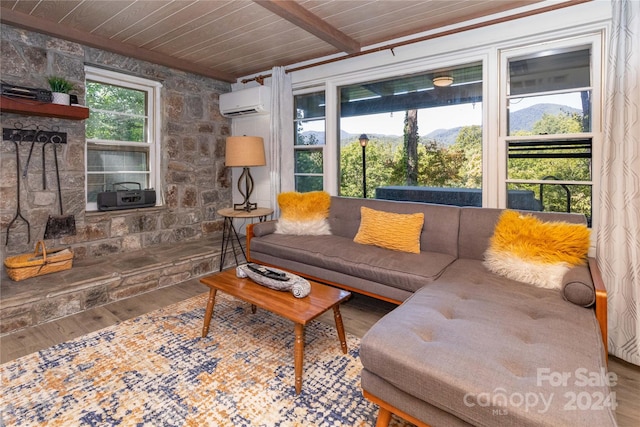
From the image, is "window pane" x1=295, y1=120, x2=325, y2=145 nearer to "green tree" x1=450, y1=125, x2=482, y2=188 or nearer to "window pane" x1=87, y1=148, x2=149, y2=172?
"green tree" x1=450, y1=125, x2=482, y2=188

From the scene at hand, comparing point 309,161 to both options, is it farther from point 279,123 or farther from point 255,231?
point 255,231

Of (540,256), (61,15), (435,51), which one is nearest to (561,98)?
(435,51)

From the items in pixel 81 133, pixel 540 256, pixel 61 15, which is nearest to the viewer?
pixel 540 256

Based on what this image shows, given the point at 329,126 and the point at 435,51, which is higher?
the point at 435,51

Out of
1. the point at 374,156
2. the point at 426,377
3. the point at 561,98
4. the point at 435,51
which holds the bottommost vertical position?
the point at 426,377

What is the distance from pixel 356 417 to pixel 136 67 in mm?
3849

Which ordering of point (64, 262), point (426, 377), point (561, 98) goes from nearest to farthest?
point (426, 377) → point (561, 98) → point (64, 262)

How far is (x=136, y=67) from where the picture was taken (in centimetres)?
358

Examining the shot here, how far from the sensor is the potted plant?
287 centimetres

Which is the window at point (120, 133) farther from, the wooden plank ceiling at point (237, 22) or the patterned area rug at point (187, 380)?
the patterned area rug at point (187, 380)

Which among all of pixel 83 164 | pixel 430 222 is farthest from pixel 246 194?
pixel 430 222

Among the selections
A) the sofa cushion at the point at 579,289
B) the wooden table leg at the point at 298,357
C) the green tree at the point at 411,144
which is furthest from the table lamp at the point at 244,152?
the sofa cushion at the point at 579,289

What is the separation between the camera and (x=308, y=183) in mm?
4102

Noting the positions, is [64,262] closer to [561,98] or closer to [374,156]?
[374,156]
